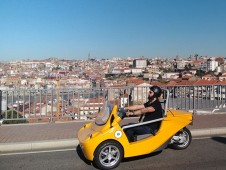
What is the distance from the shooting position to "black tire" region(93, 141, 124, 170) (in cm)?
585

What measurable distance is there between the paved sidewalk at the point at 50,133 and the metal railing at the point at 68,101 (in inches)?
22.7

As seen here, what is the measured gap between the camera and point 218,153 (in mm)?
6902

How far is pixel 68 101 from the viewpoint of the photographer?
11195 millimetres

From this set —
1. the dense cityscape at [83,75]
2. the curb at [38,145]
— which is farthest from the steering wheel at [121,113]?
the dense cityscape at [83,75]

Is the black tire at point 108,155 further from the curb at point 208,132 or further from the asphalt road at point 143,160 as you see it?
the curb at point 208,132

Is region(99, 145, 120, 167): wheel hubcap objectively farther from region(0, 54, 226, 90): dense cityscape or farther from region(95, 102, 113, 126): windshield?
region(0, 54, 226, 90): dense cityscape

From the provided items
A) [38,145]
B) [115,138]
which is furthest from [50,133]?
[115,138]

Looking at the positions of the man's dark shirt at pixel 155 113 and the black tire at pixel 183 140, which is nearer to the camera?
the man's dark shirt at pixel 155 113

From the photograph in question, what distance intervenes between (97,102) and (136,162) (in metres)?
5.11

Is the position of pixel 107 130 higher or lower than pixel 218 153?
higher

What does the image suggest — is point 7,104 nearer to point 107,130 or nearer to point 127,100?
point 127,100

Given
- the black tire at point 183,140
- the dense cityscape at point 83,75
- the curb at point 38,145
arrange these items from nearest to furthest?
the black tire at point 183,140
the curb at point 38,145
the dense cityscape at point 83,75

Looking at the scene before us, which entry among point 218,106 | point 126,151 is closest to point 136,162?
point 126,151

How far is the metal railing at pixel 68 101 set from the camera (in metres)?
10.6
